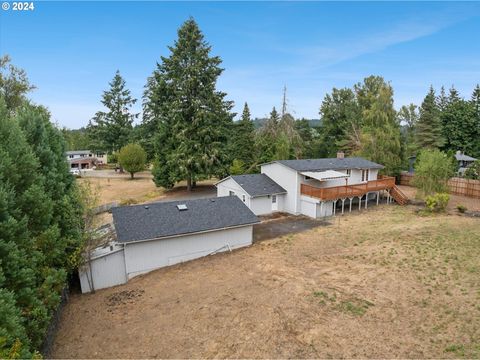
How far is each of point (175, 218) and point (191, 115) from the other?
18551 mm

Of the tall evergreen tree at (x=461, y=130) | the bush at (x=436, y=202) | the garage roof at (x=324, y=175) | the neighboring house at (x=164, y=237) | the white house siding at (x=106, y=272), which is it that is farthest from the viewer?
the tall evergreen tree at (x=461, y=130)

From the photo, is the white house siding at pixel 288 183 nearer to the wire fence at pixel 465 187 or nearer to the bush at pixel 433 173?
the bush at pixel 433 173

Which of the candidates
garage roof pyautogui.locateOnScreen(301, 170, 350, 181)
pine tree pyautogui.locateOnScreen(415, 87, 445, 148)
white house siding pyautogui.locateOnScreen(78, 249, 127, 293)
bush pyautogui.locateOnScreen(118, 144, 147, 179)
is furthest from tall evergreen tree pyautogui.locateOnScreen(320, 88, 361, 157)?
white house siding pyautogui.locateOnScreen(78, 249, 127, 293)

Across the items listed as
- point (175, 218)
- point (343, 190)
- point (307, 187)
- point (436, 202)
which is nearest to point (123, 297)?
point (175, 218)

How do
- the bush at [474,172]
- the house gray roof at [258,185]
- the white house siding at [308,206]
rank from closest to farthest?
the white house siding at [308,206]
the house gray roof at [258,185]
the bush at [474,172]

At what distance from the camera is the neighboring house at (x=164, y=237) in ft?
48.0

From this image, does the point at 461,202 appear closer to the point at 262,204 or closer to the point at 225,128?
the point at 262,204

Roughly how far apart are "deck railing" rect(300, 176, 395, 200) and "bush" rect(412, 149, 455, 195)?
2477 millimetres

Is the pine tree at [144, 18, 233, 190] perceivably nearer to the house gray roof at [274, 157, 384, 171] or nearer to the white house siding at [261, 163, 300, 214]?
the white house siding at [261, 163, 300, 214]

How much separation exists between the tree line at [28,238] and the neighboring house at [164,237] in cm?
184

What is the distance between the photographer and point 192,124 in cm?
3192

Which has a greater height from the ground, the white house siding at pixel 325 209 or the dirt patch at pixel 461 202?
the white house siding at pixel 325 209

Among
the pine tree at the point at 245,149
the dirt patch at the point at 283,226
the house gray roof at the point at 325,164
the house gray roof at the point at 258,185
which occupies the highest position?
the pine tree at the point at 245,149

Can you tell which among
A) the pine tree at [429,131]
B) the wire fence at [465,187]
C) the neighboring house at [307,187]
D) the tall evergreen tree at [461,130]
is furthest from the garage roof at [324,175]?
the tall evergreen tree at [461,130]
